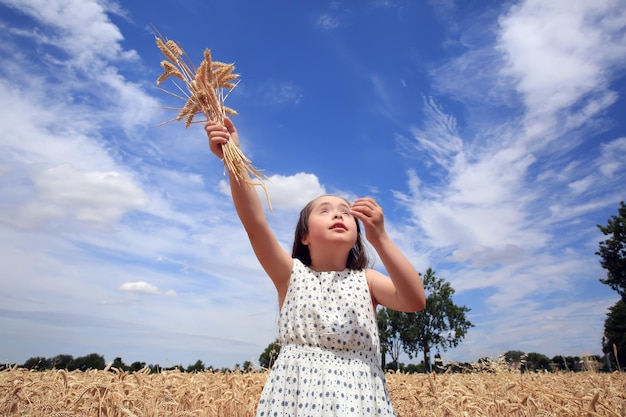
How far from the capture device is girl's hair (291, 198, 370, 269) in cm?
352

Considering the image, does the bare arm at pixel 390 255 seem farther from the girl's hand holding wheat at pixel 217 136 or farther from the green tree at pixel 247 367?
the green tree at pixel 247 367

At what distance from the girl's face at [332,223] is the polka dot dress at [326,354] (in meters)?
0.26

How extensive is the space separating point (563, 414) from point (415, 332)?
51088mm

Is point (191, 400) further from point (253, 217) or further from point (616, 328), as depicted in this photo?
point (616, 328)

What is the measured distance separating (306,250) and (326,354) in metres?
1.03

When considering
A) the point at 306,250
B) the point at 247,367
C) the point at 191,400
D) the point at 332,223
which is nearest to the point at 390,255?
the point at 332,223

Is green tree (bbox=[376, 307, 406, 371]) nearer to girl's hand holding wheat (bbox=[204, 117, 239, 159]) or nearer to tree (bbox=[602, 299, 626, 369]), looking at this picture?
tree (bbox=[602, 299, 626, 369])

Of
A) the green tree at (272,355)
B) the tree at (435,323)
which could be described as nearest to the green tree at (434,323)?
the tree at (435,323)

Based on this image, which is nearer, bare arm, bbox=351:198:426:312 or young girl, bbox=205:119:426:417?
young girl, bbox=205:119:426:417

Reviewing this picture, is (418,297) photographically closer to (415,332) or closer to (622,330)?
(622,330)

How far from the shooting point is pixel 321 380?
270 cm

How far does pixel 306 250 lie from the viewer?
3.69 metres

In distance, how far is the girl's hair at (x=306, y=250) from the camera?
3518mm

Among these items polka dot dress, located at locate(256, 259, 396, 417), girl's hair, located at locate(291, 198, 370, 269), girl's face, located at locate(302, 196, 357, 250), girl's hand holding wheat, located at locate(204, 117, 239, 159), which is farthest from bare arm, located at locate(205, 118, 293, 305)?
girl's hair, located at locate(291, 198, 370, 269)
